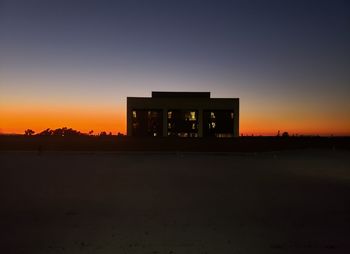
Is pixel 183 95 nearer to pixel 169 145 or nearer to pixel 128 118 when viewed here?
pixel 128 118

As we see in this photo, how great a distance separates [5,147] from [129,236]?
156 ft

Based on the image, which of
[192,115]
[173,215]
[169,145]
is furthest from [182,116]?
[173,215]

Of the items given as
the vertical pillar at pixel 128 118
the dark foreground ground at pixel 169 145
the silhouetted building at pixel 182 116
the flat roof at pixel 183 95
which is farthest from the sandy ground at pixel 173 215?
the flat roof at pixel 183 95

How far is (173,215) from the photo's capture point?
11602 millimetres

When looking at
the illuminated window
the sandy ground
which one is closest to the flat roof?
the illuminated window

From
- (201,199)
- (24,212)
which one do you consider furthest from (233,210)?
(24,212)

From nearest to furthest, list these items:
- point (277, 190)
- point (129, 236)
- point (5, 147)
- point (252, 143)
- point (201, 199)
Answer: point (129, 236) < point (201, 199) < point (277, 190) < point (5, 147) < point (252, 143)

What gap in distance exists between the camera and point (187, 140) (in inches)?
2359

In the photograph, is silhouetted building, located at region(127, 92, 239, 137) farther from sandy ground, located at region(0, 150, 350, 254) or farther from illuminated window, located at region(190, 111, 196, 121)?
sandy ground, located at region(0, 150, 350, 254)

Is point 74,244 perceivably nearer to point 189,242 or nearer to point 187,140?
point 189,242

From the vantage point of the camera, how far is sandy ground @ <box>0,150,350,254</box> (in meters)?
8.53

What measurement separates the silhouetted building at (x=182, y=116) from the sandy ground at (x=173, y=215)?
6000 cm

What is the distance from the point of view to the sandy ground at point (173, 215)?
28.0 ft

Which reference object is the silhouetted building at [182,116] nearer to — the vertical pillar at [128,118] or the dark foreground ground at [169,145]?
the vertical pillar at [128,118]
